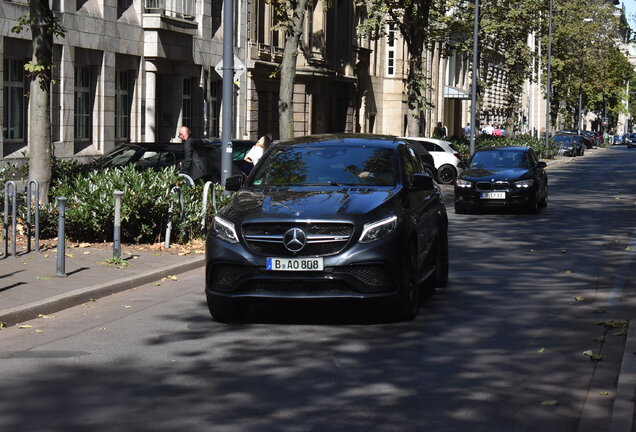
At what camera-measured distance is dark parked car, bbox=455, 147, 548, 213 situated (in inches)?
956

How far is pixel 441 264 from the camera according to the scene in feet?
40.7

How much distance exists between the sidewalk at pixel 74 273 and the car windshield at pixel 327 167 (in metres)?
2.15

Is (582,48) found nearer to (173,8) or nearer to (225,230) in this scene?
(173,8)

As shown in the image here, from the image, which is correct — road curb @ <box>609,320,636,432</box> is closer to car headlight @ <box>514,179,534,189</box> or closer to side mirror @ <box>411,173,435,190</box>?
side mirror @ <box>411,173,435,190</box>

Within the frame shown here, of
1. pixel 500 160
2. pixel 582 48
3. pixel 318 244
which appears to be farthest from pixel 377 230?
pixel 582 48

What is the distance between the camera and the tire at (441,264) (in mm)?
12227

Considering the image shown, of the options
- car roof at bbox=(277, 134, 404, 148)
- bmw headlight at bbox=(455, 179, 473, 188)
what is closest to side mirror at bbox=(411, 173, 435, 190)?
car roof at bbox=(277, 134, 404, 148)

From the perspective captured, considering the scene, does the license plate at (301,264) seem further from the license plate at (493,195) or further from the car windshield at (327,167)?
the license plate at (493,195)

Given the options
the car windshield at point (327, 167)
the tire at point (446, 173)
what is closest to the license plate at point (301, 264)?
the car windshield at point (327, 167)

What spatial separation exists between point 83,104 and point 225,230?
23.7 metres

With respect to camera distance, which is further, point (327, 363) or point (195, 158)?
point (195, 158)

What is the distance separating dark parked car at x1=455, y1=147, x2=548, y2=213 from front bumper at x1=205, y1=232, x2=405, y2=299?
14.8m

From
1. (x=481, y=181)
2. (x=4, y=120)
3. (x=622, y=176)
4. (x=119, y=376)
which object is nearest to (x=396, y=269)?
(x=119, y=376)

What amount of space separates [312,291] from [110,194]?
21.3 ft
